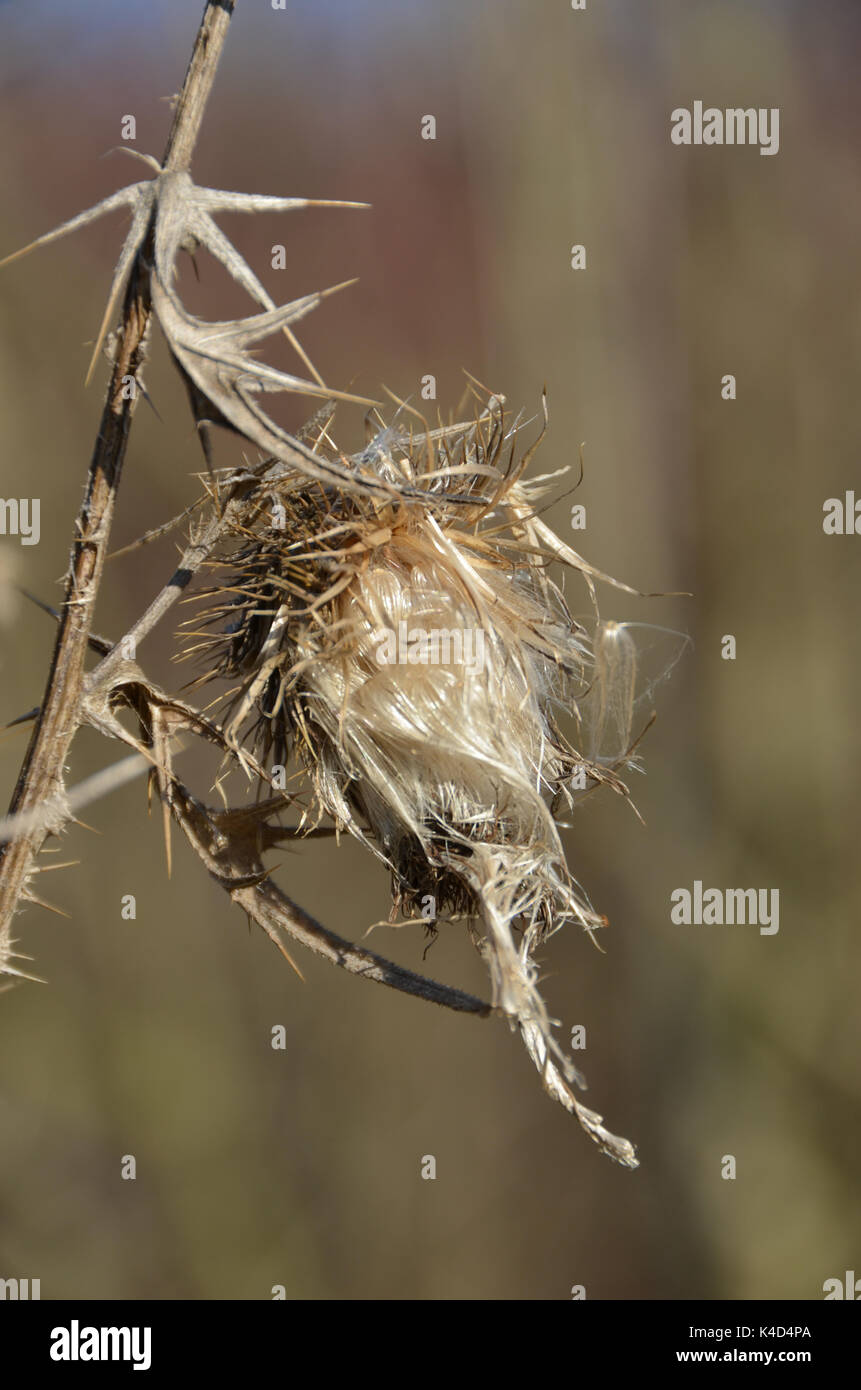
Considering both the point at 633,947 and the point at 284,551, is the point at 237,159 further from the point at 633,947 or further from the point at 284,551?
the point at 633,947

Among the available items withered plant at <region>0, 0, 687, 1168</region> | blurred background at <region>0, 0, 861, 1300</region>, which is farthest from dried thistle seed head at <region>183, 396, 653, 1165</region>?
blurred background at <region>0, 0, 861, 1300</region>

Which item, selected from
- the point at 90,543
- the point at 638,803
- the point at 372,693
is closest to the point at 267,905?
the point at 372,693

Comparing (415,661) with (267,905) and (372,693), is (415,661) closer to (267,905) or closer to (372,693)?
(372,693)

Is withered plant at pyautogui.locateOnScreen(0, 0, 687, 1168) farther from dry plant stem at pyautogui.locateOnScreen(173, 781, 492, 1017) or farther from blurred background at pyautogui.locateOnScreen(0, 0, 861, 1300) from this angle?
blurred background at pyautogui.locateOnScreen(0, 0, 861, 1300)

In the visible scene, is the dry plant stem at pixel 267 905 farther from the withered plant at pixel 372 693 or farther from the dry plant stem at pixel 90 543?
the dry plant stem at pixel 90 543

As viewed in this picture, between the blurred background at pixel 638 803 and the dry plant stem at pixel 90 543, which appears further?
the blurred background at pixel 638 803

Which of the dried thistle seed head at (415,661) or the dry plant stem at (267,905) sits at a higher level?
the dried thistle seed head at (415,661)

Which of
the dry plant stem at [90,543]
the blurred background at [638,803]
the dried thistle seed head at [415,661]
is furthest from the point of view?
the blurred background at [638,803]

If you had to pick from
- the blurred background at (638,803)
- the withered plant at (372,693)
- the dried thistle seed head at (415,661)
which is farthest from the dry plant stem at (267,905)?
the blurred background at (638,803)
